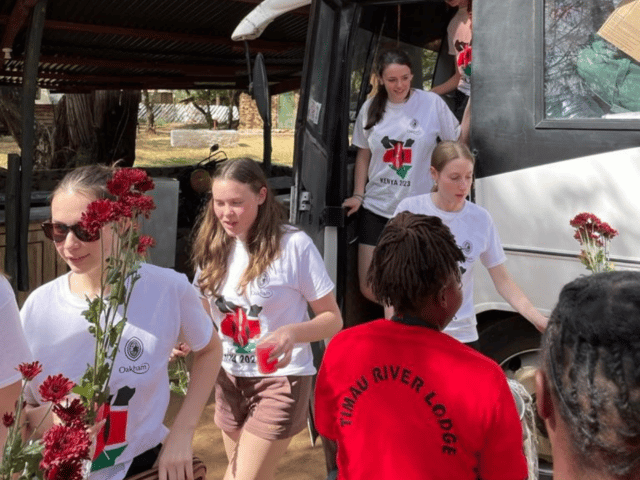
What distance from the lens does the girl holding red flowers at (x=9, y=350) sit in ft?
7.72

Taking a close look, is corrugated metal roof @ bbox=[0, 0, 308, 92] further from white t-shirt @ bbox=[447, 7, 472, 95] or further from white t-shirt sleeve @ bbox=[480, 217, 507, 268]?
white t-shirt sleeve @ bbox=[480, 217, 507, 268]

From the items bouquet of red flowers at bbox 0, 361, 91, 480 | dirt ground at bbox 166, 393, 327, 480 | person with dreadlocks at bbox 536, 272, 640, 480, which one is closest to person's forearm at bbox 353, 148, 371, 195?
dirt ground at bbox 166, 393, 327, 480

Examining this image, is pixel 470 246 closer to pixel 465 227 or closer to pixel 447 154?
pixel 465 227

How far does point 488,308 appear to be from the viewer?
182 inches

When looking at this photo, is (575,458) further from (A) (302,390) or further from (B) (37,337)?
(A) (302,390)

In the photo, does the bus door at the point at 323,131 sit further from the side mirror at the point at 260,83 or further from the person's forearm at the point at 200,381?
the person's forearm at the point at 200,381

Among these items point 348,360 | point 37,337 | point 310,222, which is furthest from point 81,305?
point 310,222

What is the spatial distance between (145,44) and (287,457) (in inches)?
194

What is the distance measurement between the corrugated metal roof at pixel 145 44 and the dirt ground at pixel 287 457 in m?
2.90

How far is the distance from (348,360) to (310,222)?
7.52ft

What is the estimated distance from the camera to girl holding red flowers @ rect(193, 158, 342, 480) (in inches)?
141

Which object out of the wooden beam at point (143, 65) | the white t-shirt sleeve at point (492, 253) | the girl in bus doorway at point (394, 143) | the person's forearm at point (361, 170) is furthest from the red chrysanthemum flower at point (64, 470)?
the wooden beam at point (143, 65)

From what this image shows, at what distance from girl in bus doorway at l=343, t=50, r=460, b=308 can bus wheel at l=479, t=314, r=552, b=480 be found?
65 centimetres

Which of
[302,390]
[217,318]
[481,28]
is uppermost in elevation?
[481,28]
